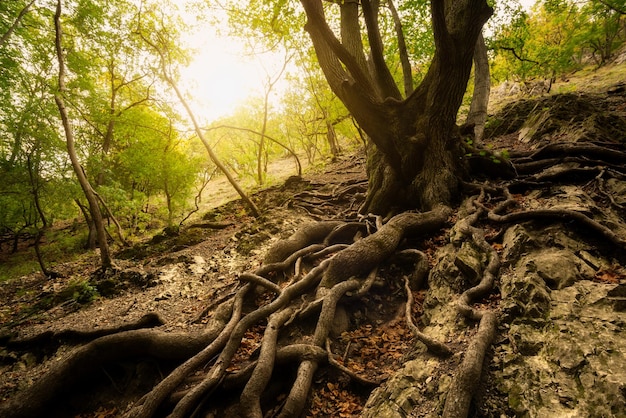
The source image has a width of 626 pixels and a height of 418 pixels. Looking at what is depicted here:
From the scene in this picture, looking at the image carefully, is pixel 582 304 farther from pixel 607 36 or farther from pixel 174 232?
pixel 607 36

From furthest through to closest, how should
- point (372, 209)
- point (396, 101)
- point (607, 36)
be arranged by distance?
point (607, 36) → point (372, 209) → point (396, 101)

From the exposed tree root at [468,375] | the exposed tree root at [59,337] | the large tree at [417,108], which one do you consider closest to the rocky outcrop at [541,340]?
the exposed tree root at [468,375]

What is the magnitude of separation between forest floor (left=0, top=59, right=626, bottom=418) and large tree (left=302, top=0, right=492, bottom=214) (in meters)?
1.49

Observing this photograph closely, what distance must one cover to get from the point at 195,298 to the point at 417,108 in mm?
6562

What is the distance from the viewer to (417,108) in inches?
246

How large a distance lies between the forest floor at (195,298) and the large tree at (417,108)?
1.49 meters

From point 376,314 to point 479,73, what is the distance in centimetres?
893


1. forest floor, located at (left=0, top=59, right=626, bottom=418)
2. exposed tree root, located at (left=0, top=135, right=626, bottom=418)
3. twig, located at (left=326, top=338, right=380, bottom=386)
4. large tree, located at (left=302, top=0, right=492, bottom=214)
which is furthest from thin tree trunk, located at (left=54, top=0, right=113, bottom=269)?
twig, located at (left=326, top=338, right=380, bottom=386)

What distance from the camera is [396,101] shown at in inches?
248

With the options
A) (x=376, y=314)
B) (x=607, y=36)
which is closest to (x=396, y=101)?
(x=376, y=314)

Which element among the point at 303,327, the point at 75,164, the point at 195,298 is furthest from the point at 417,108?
the point at 75,164

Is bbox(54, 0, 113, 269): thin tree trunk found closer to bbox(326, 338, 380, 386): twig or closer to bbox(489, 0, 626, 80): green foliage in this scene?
bbox(326, 338, 380, 386): twig

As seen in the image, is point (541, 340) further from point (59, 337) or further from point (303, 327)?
point (59, 337)

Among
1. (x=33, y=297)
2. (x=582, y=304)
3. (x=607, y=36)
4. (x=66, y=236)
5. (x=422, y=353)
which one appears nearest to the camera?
(x=582, y=304)
